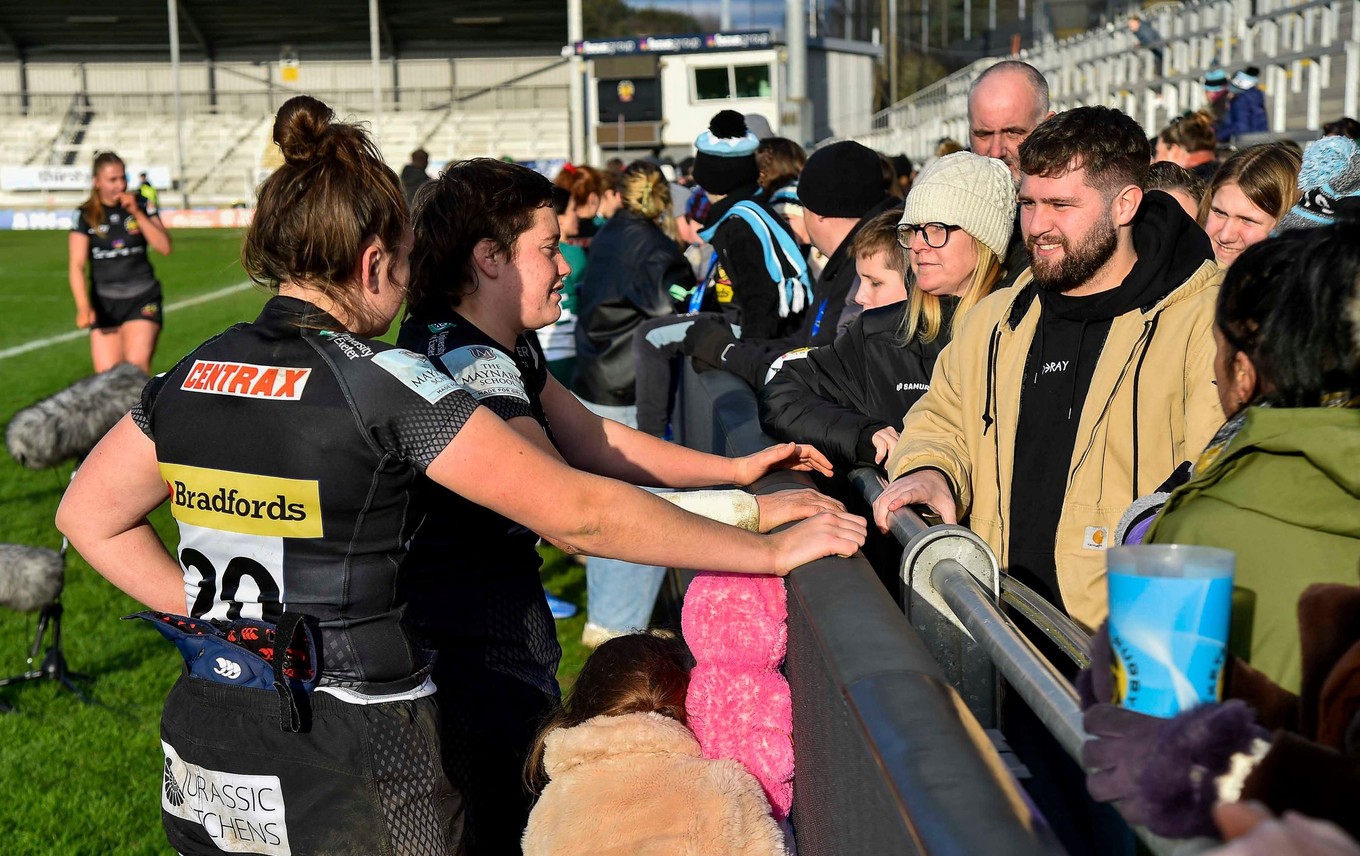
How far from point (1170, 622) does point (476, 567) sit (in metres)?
1.71

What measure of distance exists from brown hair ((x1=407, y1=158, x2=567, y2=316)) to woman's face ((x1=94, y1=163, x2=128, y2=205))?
8561 mm

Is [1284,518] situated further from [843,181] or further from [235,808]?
[843,181]

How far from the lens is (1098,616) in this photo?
103 inches

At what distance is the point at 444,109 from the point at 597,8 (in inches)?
1181

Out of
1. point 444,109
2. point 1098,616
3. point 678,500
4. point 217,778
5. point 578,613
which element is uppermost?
point 444,109

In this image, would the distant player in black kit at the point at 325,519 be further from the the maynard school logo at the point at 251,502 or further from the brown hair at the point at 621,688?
the brown hair at the point at 621,688

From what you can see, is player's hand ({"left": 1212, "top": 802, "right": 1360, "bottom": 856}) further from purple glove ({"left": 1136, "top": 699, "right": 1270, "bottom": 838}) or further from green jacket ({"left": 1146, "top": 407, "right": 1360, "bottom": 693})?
green jacket ({"left": 1146, "top": 407, "right": 1360, "bottom": 693})

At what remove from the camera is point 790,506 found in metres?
2.46

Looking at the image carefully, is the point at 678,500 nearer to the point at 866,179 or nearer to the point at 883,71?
the point at 866,179

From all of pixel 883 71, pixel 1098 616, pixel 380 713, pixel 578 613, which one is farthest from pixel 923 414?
pixel 883 71

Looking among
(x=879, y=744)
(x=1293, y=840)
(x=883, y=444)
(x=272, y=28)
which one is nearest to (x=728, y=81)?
(x=272, y=28)

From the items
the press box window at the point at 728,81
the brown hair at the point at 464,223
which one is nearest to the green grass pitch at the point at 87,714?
the brown hair at the point at 464,223

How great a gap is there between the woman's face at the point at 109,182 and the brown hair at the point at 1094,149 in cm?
916

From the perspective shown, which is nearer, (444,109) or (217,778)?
(217,778)
